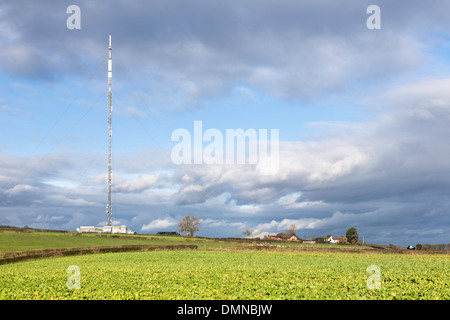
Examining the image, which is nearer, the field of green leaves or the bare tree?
the field of green leaves

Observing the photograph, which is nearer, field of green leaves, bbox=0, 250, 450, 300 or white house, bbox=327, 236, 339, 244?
field of green leaves, bbox=0, 250, 450, 300

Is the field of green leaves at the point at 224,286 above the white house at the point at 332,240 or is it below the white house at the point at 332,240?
above

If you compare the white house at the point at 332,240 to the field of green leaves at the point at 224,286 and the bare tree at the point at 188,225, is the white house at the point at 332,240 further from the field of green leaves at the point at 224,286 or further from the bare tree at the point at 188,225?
the field of green leaves at the point at 224,286

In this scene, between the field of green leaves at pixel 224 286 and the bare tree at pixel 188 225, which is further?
the bare tree at pixel 188 225

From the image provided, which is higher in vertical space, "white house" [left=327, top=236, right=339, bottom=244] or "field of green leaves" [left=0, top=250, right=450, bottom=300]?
"field of green leaves" [left=0, top=250, right=450, bottom=300]

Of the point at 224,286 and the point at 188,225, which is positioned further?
the point at 188,225

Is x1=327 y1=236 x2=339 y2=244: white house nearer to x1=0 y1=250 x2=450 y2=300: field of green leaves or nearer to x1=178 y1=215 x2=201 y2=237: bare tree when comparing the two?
x1=178 y1=215 x2=201 y2=237: bare tree

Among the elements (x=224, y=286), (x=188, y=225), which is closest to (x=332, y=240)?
(x=188, y=225)

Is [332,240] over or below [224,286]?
below

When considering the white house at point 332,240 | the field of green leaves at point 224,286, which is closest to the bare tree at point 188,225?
the white house at point 332,240

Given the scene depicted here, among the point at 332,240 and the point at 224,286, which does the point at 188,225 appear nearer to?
the point at 332,240

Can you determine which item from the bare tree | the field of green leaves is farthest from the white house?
the field of green leaves
